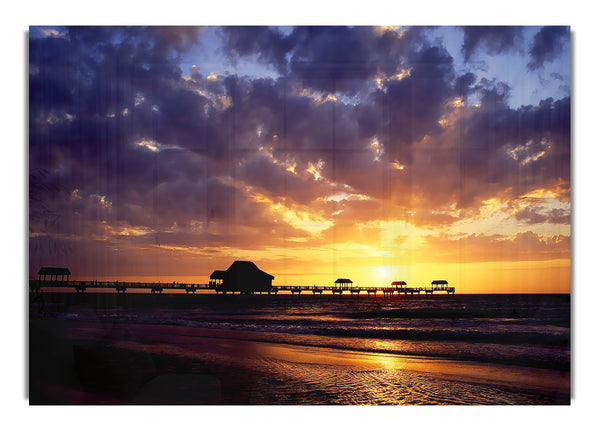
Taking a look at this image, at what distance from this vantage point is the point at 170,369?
16.0ft

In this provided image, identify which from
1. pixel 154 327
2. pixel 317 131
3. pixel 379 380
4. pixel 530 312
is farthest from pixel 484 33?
pixel 154 327

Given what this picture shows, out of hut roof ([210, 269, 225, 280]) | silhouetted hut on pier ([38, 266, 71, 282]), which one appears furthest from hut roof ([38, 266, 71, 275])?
hut roof ([210, 269, 225, 280])

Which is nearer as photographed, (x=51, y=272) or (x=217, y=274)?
(x=51, y=272)

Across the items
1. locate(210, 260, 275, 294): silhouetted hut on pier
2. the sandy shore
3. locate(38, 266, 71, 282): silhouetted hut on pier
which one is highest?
locate(38, 266, 71, 282): silhouetted hut on pier

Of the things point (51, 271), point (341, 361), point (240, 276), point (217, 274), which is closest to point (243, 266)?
point (217, 274)

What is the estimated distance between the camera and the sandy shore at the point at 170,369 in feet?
14.6

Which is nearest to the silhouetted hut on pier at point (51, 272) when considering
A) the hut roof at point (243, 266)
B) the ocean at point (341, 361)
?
the ocean at point (341, 361)

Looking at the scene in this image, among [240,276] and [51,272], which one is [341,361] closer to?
[240,276]

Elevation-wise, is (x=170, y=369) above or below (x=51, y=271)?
below

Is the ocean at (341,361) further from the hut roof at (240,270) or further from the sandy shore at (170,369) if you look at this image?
the hut roof at (240,270)

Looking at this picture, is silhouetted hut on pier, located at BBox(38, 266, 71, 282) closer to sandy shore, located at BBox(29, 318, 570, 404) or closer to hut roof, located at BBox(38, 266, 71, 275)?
hut roof, located at BBox(38, 266, 71, 275)

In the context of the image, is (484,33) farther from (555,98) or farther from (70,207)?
(70,207)

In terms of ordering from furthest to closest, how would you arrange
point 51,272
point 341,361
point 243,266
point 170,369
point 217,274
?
point 217,274
point 243,266
point 341,361
point 51,272
point 170,369

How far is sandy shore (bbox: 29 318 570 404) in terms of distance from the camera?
4441 millimetres
